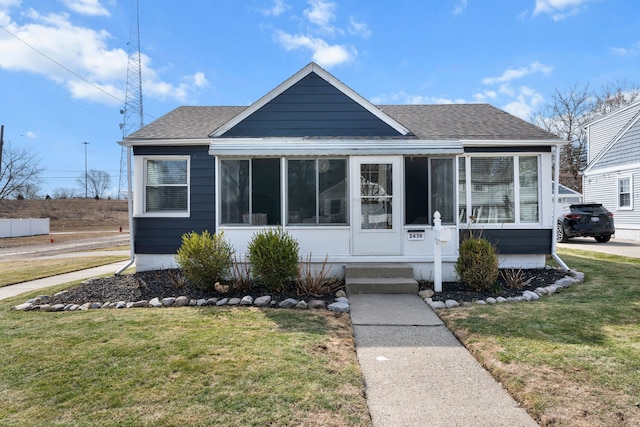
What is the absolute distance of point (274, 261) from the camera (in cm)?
608

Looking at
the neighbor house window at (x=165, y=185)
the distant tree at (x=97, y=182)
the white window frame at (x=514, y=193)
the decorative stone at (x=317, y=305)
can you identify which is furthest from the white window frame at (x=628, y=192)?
the distant tree at (x=97, y=182)

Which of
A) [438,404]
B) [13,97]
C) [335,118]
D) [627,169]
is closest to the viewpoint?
[438,404]

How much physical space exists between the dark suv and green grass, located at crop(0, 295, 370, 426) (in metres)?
13.0

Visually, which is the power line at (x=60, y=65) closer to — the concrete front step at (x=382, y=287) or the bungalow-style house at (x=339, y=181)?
the bungalow-style house at (x=339, y=181)

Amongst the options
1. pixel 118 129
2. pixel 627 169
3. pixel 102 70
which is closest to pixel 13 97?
pixel 102 70

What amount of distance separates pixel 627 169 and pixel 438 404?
714 inches

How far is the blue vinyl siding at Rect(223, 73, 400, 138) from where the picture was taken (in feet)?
25.5

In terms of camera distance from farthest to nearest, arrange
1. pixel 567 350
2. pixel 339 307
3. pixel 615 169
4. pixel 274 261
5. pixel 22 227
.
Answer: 1. pixel 22 227
2. pixel 615 169
3. pixel 274 261
4. pixel 339 307
5. pixel 567 350

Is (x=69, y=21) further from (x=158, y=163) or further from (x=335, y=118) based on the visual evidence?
(x=335, y=118)

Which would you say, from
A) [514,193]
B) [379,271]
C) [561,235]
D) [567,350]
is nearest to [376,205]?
[379,271]

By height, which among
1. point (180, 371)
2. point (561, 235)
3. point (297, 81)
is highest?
point (297, 81)

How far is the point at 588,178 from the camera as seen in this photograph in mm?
18281

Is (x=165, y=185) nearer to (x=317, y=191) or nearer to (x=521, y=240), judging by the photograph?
(x=317, y=191)

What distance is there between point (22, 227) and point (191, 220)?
27311 mm
